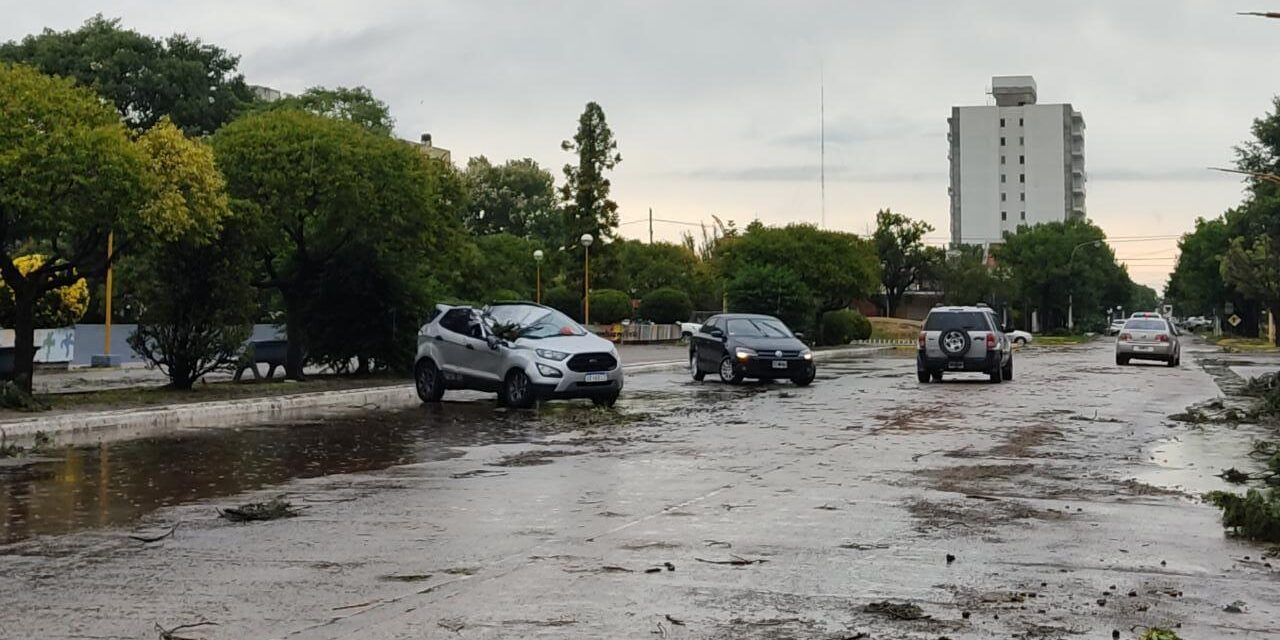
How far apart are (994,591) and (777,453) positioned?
749 centimetres

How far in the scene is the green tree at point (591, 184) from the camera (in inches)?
3044

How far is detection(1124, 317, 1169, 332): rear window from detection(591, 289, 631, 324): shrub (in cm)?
3215

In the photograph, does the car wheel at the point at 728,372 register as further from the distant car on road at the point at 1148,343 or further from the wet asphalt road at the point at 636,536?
the distant car on road at the point at 1148,343

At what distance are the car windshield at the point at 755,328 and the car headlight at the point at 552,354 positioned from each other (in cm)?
895

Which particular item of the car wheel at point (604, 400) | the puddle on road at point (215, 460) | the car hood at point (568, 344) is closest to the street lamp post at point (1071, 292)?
the car wheel at point (604, 400)

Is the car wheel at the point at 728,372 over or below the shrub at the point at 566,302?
below

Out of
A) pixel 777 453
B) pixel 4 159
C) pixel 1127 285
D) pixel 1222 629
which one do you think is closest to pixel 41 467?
pixel 4 159

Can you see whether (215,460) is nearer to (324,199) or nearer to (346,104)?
(324,199)

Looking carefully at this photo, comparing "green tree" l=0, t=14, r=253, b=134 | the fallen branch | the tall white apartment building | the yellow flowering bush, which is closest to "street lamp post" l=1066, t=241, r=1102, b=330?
the tall white apartment building

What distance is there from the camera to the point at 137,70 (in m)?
60.8

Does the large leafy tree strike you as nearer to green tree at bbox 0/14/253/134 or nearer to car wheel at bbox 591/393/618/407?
car wheel at bbox 591/393/618/407

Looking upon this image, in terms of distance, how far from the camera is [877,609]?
6480 mm

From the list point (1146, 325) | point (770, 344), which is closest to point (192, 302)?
point (770, 344)

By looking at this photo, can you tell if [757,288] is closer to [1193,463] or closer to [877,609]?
[1193,463]
